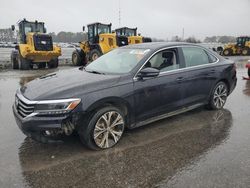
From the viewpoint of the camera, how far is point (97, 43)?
1698cm

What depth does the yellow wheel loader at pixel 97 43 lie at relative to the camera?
16.2 meters

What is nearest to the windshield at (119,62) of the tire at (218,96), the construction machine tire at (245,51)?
the tire at (218,96)

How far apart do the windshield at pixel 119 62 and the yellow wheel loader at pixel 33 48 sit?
1054 cm

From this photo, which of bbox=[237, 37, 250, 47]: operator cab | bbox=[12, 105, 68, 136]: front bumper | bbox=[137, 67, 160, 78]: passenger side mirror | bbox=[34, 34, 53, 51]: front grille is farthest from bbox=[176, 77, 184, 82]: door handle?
bbox=[237, 37, 250, 47]: operator cab

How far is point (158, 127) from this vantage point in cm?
485

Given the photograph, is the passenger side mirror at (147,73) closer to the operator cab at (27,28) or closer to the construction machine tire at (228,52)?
the operator cab at (27,28)

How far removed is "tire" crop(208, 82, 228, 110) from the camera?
5688 millimetres

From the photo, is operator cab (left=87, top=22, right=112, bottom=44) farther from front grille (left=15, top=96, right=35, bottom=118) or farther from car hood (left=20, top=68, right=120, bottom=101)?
front grille (left=15, top=96, right=35, bottom=118)

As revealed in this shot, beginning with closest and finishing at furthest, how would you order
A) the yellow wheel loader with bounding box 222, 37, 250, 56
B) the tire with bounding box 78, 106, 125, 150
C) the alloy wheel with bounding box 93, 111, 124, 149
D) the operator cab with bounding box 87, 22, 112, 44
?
the tire with bounding box 78, 106, 125, 150
the alloy wheel with bounding box 93, 111, 124, 149
the operator cab with bounding box 87, 22, 112, 44
the yellow wheel loader with bounding box 222, 37, 250, 56

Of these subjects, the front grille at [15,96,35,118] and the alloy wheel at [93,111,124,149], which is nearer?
the front grille at [15,96,35,118]

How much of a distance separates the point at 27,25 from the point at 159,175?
48.4 ft

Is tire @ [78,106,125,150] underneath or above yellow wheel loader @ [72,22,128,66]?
underneath

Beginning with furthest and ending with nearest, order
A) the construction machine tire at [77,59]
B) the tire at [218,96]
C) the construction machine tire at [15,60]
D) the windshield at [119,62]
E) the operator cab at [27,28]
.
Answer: the construction machine tire at [77,59] → the operator cab at [27,28] → the construction machine tire at [15,60] → the tire at [218,96] → the windshield at [119,62]

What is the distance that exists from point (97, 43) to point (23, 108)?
13.8 meters
